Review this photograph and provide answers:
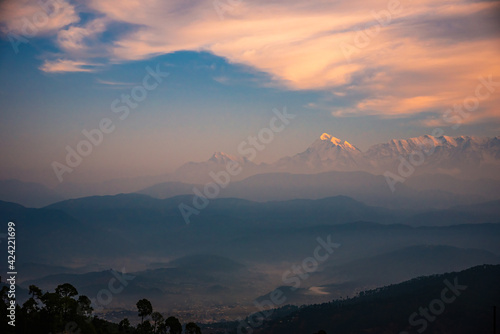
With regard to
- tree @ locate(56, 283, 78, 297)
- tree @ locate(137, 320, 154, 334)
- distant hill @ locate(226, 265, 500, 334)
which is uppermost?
tree @ locate(56, 283, 78, 297)

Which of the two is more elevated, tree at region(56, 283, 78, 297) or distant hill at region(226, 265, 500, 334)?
tree at region(56, 283, 78, 297)

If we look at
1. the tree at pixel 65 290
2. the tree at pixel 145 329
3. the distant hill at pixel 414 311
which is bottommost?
the distant hill at pixel 414 311

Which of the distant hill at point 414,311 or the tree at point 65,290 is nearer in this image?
the tree at point 65,290

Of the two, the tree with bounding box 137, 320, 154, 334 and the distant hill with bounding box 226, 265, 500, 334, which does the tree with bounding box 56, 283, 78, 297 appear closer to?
the tree with bounding box 137, 320, 154, 334

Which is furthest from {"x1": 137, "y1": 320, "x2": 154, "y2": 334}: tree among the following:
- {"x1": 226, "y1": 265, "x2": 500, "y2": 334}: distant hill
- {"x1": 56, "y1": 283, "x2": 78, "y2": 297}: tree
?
{"x1": 226, "y1": 265, "x2": 500, "y2": 334}: distant hill

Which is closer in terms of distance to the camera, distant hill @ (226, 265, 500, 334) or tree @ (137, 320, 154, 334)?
tree @ (137, 320, 154, 334)

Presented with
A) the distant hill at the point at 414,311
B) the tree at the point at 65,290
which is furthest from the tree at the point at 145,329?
the distant hill at the point at 414,311

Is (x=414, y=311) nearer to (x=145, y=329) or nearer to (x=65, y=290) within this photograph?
(x=145, y=329)

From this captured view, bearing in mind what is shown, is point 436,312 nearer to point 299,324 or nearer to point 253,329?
point 299,324

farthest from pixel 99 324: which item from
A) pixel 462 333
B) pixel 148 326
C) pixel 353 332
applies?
pixel 462 333

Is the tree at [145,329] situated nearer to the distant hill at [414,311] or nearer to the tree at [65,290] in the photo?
the tree at [65,290]

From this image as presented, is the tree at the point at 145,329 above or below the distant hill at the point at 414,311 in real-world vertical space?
above
